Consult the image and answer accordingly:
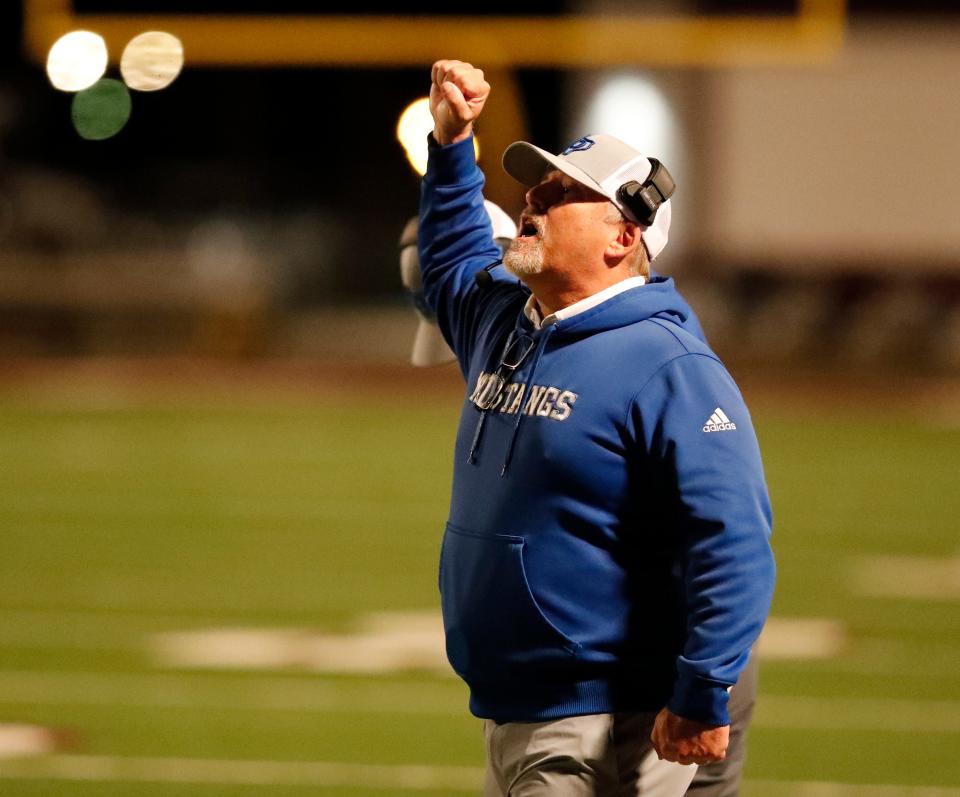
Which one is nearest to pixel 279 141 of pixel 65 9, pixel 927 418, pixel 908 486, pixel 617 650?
pixel 65 9

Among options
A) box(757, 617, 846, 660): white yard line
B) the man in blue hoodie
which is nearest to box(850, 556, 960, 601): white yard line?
box(757, 617, 846, 660): white yard line

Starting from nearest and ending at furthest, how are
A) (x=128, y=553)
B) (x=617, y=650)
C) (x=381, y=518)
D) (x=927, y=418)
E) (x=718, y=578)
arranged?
(x=718, y=578), (x=617, y=650), (x=128, y=553), (x=381, y=518), (x=927, y=418)

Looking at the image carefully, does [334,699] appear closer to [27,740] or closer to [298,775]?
[298,775]

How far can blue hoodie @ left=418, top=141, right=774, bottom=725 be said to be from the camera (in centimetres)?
282

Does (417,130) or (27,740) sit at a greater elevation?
(417,130)

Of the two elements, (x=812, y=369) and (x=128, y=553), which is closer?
(x=128, y=553)

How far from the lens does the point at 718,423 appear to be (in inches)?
113

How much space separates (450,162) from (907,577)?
17.0 ft

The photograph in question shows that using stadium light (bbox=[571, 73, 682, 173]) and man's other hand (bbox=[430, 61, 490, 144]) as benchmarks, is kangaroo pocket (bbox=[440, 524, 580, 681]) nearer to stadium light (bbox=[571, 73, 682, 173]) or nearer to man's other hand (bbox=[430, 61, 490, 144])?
man's other hand (bbox=[430, 61, 490, 144])

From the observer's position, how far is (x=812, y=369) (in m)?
18.6

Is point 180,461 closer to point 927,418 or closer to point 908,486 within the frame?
point 908,486

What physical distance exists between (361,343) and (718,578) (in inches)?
720

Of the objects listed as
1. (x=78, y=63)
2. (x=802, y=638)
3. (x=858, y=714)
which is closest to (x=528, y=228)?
(x=78, y=63)

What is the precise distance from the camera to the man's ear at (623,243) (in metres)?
3.11
